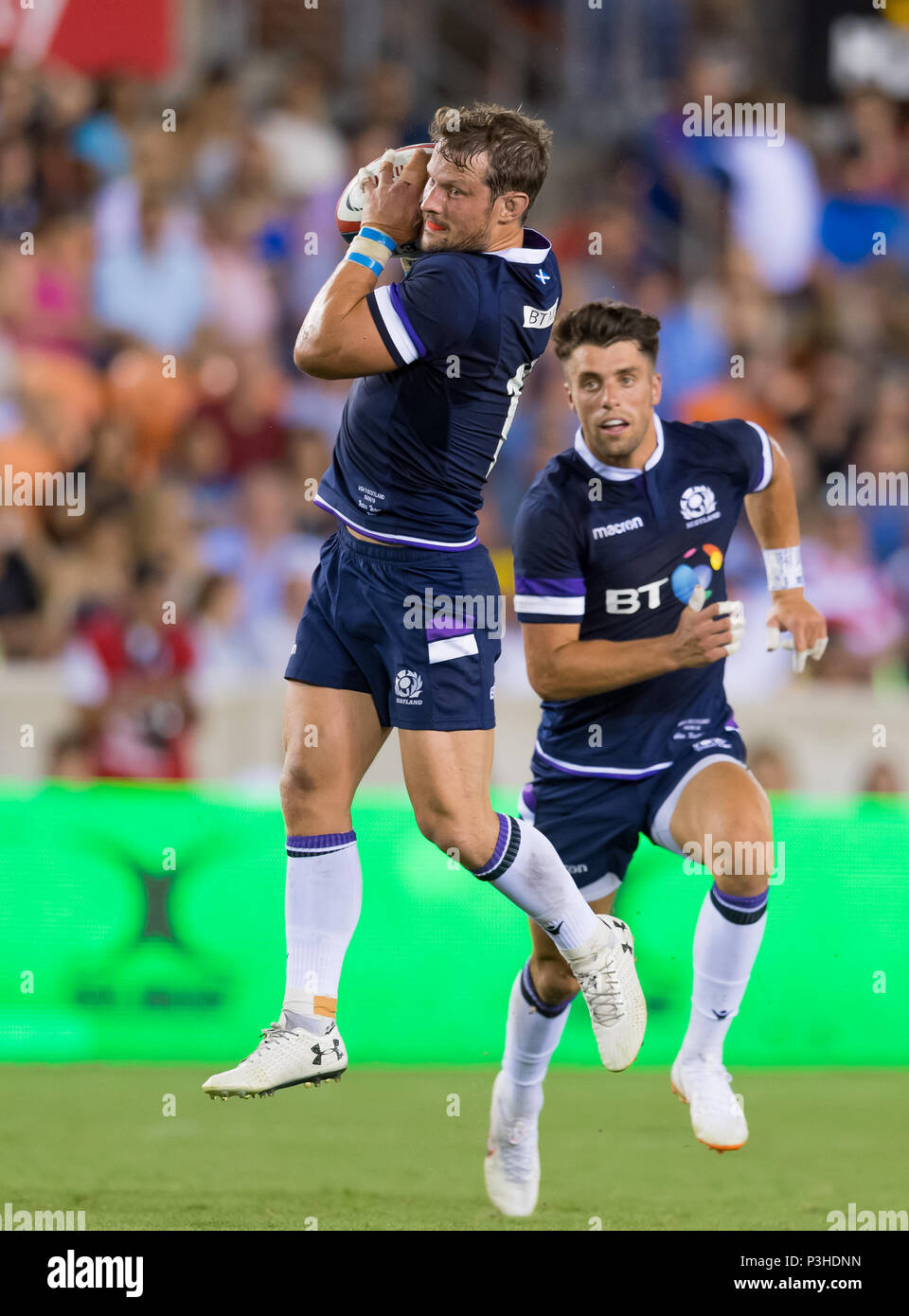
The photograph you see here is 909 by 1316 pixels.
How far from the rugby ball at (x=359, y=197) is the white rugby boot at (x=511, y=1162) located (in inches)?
111

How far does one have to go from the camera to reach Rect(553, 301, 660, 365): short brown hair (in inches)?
221

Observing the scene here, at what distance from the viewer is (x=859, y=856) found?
26.0 feet

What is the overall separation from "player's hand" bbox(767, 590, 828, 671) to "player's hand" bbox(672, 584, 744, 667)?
339 millimetres

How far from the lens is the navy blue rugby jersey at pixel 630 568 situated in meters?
5.65

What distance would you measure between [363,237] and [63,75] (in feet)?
24.8

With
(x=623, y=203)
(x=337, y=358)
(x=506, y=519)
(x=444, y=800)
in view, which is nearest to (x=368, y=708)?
(x=444, y=800)

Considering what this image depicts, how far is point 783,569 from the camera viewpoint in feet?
19.2

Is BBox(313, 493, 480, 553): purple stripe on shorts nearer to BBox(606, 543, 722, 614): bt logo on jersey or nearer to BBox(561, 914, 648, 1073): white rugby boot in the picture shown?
BBox(606, 543, 722, 614): bt logo on jersey

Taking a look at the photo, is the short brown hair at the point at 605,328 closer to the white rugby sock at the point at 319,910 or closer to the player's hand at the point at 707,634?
the player's hand at the point at 707,634
